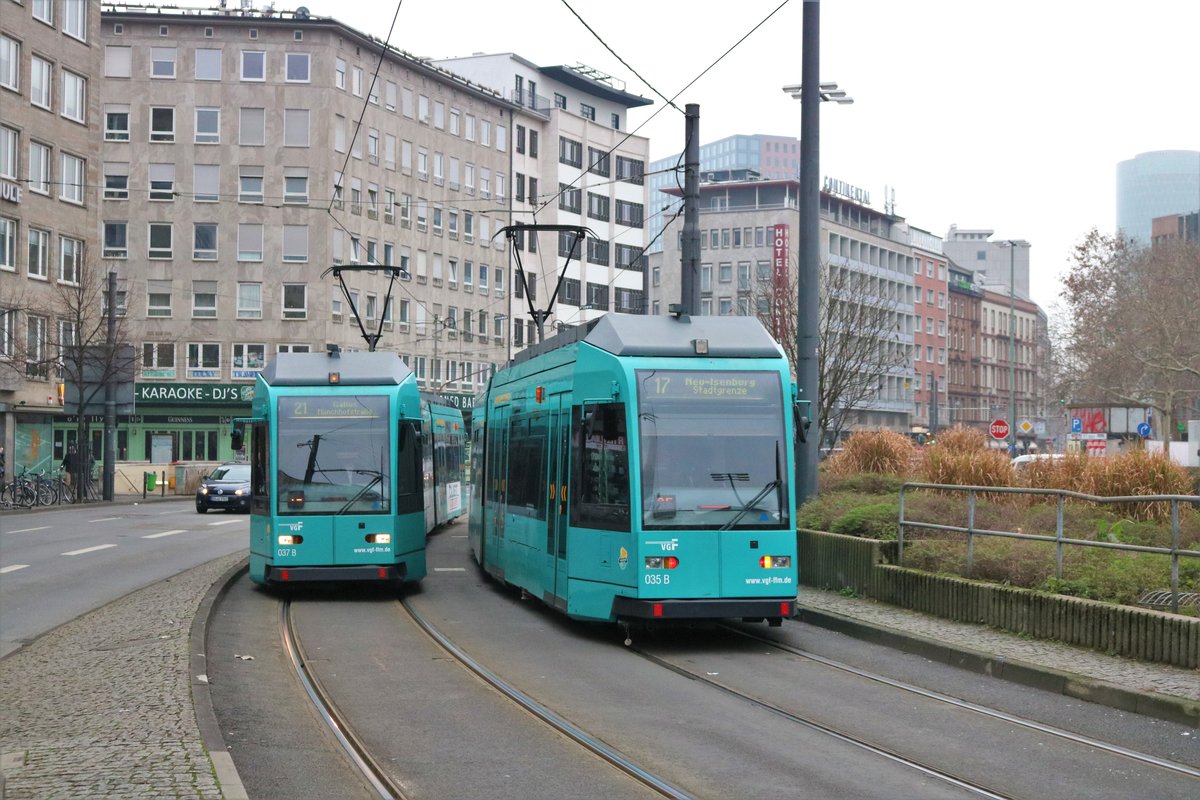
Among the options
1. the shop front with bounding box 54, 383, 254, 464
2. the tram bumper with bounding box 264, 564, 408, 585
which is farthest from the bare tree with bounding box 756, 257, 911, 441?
the shop front with bounding box 54, 383, 254, 464

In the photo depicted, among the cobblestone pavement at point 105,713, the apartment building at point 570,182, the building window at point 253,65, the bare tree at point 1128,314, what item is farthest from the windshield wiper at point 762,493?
the apartment building at point 570,182

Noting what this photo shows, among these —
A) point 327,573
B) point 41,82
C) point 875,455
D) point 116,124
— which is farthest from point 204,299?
point 327,573

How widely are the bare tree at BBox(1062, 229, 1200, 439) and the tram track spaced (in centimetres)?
5179

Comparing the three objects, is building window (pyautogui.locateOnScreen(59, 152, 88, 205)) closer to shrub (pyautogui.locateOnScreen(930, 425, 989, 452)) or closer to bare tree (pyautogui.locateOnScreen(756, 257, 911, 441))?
Answer: bare tree (pyautogui.locateOnScreen(756, 257, 911, 441))

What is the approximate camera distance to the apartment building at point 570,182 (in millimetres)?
88188

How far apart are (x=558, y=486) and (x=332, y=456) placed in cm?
402

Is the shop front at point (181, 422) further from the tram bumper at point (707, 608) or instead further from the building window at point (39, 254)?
the tram bumper at point (707, 608)

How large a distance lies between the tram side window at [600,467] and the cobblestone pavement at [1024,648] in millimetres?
2776

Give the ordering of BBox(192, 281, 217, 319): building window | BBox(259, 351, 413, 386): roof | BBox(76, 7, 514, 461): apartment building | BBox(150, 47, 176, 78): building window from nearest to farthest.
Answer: BBox(259, 351, 413, 386): roof
BBox(76, 7, 514, 461): apartment building
BBox(150, 47, 176, 78): building window
BBox(192, 281, 217, 319): building window

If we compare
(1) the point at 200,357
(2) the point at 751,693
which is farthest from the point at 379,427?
(1) the point at 200,357

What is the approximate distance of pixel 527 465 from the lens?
17.6 meters

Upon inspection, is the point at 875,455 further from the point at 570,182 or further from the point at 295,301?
the point at 570,182

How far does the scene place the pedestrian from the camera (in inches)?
2029

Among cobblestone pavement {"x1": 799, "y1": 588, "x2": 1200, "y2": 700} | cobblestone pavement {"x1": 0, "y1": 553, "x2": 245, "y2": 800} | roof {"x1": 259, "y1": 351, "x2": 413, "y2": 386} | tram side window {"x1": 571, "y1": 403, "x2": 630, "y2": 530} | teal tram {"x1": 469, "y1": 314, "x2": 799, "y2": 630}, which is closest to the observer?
cobblestone pavement {"x1": 0, "y1": 553, "x2": 245, "y2": 800}
